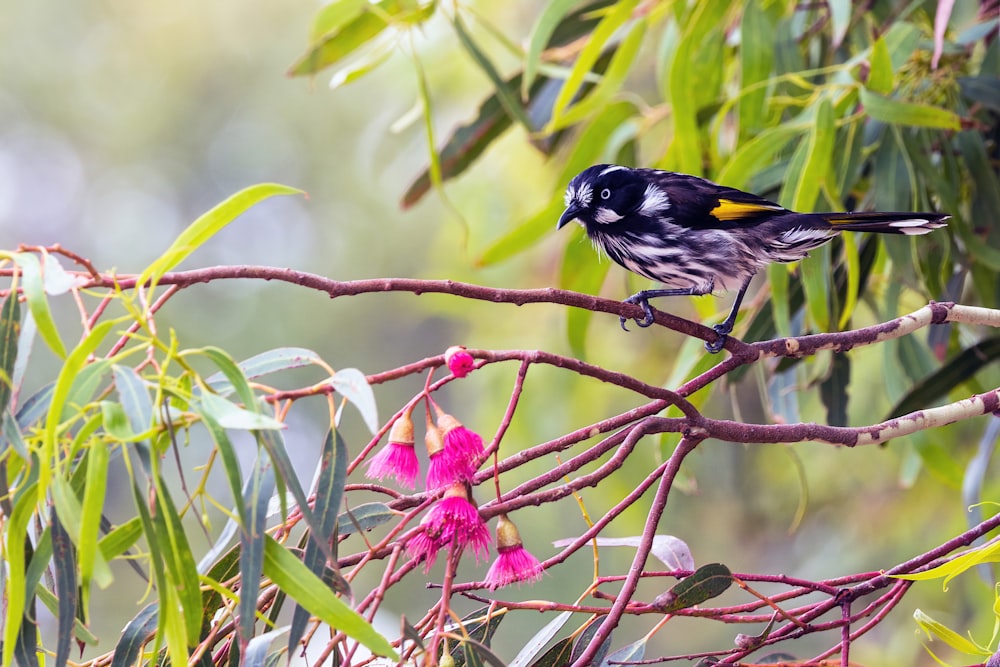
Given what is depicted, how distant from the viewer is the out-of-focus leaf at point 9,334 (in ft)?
3.17

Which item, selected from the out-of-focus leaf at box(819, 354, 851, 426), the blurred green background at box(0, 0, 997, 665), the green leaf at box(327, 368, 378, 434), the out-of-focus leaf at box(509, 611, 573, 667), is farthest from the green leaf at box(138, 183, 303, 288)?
the blurred green background at box(0, 0, 997, 665)

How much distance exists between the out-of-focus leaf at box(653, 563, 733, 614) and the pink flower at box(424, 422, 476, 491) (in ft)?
1.09

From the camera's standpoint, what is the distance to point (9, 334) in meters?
0.98

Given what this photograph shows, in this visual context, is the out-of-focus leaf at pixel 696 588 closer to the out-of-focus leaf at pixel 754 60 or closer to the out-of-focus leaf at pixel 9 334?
the out-of-focus leaf at pixel 9 334

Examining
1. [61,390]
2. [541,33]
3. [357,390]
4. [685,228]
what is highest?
[541,33]

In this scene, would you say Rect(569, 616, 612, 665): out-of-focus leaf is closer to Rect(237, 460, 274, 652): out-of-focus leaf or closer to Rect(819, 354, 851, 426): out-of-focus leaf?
Rect(237, 460, 274, 652): out-of-focus leaf

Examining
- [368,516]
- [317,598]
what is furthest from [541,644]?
[317,598]

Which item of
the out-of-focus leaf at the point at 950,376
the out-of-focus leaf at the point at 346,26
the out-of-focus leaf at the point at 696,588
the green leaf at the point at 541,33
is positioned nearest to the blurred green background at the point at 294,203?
the out-of-focus leaf at the point at 346,26

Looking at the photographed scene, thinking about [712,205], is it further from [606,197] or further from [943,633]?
[943,633]

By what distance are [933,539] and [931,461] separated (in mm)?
1591

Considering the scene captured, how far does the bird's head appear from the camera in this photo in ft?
6.53

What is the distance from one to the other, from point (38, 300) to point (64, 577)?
273 mm

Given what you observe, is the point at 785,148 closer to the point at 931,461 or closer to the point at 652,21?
the point at 652,21

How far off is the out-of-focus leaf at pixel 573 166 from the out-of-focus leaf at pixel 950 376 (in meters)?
0.87
